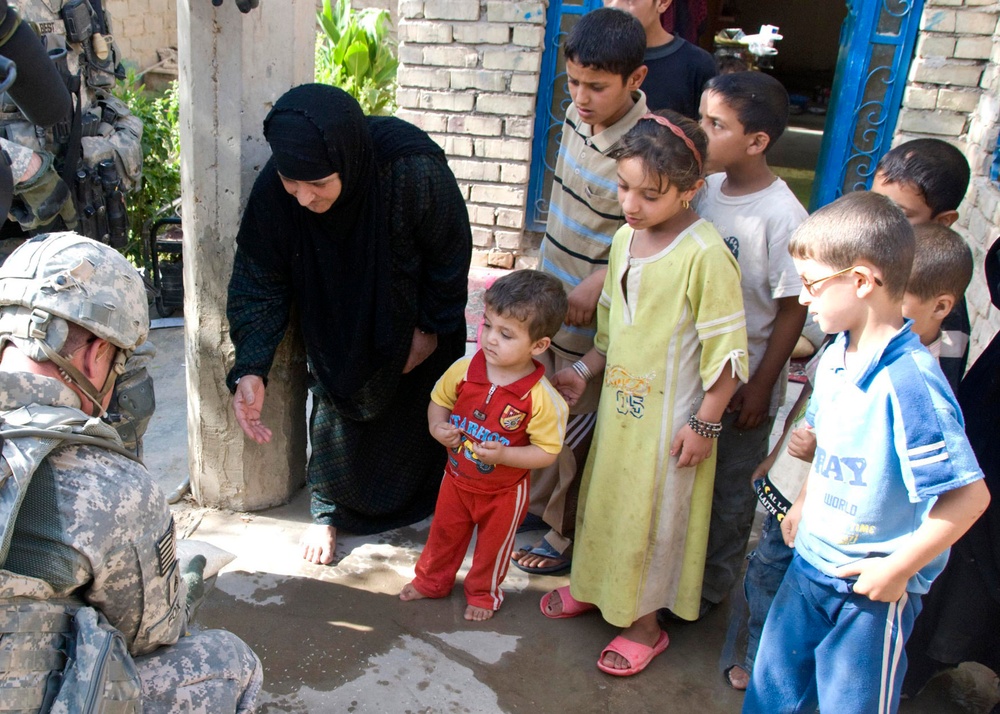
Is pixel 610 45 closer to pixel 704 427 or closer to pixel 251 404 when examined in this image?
pixel 704 427

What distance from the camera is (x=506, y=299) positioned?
2.57 m

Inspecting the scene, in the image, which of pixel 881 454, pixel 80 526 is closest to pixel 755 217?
pixel 881 454

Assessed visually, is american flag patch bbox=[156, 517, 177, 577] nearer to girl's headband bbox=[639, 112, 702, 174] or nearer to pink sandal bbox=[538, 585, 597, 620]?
pink sandal bbox=[538, 585, 597, 620]

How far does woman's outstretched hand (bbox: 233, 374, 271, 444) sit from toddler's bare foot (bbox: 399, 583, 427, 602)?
0.67 m

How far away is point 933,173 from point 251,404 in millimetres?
2133

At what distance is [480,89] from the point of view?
564 centimetres

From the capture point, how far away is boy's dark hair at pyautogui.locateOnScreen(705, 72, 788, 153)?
254cm

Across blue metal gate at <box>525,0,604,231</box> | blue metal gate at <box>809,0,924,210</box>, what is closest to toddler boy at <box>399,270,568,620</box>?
blue metal gate at <box>525,0,604,231</box>

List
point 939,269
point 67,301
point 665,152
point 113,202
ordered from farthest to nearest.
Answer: point 113,202
point 665,152
point 939,269
point 67,301

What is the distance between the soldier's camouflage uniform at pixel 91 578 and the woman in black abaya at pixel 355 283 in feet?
3.54

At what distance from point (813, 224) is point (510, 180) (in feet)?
13.1

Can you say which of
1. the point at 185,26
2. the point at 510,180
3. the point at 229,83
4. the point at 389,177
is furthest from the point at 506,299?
the point at 510,180

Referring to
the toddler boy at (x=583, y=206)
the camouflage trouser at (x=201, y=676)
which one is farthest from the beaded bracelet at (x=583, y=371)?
the camouflage trouser at (x=201, y=676)

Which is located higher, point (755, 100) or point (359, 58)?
point (755, 100)
